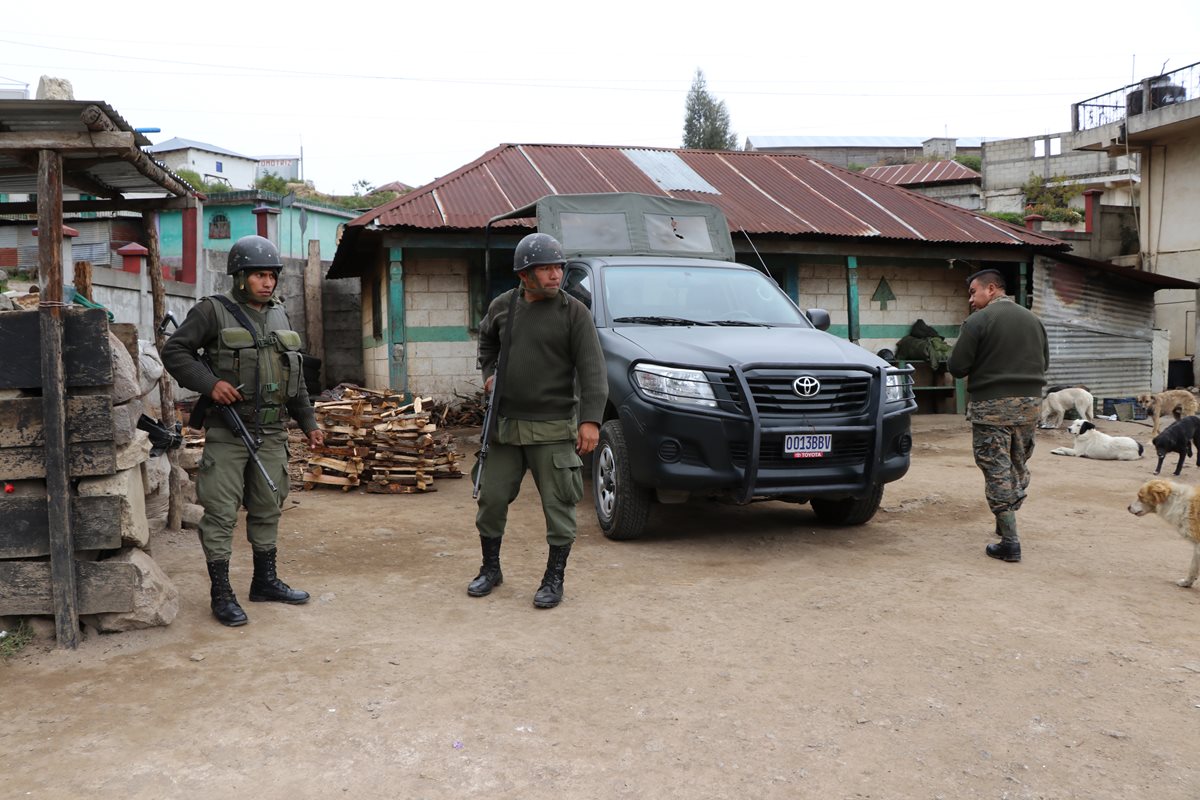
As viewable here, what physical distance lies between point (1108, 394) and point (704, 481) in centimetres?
1246

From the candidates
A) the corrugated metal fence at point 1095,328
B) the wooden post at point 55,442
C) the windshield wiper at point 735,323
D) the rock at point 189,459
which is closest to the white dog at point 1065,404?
the corrugated metal fence at point 1095,328

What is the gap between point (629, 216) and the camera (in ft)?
25.5

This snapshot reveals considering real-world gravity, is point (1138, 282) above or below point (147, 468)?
above

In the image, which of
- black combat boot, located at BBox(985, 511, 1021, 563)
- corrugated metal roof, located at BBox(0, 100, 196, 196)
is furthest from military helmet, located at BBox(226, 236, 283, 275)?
black combat boot, located at BBox(985, 511, 1021, 563)

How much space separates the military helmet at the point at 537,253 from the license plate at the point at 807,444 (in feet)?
5.96

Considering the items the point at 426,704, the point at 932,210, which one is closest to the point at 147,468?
the point at 426,704

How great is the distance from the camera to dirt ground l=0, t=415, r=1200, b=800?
9.04 ft

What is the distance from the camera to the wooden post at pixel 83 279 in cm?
566

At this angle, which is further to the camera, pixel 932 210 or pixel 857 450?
pixel 932 210

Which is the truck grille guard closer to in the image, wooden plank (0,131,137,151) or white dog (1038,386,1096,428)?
wooden plank (0,131,137,151)

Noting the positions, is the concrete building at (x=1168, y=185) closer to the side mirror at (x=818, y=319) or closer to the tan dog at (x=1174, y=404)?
the tan dog at (x=1174, y=404)

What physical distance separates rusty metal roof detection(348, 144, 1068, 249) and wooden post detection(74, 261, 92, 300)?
Answer: 5241 millimetres

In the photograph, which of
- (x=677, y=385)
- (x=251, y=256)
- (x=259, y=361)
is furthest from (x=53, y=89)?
(x=677, y=385)

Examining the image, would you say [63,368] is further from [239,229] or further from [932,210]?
[239,229]
